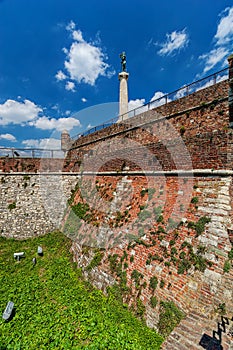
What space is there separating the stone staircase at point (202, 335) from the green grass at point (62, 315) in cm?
65

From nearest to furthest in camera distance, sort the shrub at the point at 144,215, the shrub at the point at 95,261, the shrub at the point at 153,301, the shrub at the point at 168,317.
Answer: the shrub at the point at 168,317
the shrub at the point at 153,301
the shrub at the point at 144,215
the shrub at the point at 95,261

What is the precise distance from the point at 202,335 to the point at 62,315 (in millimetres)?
3652

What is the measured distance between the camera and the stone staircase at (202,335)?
11.2 feet

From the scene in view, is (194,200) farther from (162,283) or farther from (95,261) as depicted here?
(95,261)

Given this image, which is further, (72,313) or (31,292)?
(31,292)

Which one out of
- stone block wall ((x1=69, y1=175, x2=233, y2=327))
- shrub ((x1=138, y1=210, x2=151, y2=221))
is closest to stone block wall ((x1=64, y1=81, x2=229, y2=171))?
stone block wall ((x1=69, y1=175, x2=233, y2=327))

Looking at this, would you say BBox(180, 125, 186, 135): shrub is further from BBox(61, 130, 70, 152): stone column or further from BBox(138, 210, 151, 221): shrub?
BBox(61, 130, 70, 152): stone column

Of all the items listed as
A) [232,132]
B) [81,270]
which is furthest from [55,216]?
[232,132]

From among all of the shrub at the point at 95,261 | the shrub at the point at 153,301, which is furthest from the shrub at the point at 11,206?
the shrub at the point at 153,301

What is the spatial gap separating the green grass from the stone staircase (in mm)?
654

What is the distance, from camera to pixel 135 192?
7.63 m

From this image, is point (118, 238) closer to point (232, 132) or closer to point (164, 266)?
point (164, 266)

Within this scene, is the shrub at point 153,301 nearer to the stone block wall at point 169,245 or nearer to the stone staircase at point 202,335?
the stone block wall at point 169,245

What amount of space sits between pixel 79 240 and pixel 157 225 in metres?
4.18
